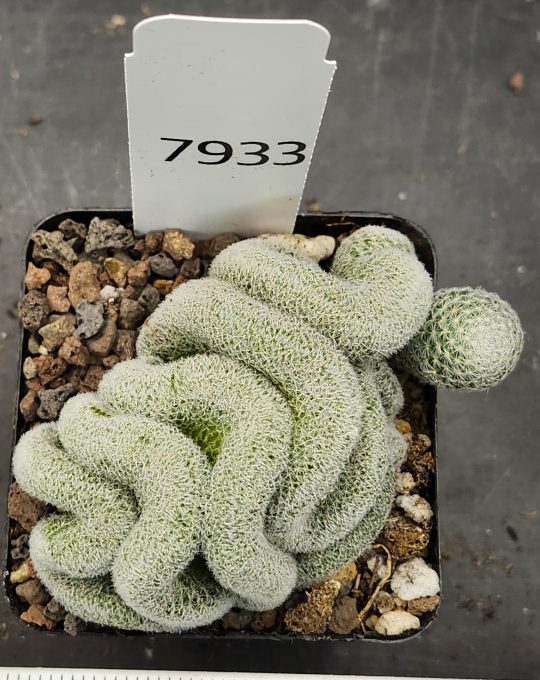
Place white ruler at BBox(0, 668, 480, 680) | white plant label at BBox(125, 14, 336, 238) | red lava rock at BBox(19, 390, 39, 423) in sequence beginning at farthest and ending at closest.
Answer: red lava rock at BBox(19, 390, 39, 423) < white ruler at BBox(0, 668, 480, 680) < white plant label at BBox(125, 14, 336, 238)

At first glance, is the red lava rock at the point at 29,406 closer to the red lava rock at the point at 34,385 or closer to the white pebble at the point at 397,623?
the red lava rock at the point at 34,385

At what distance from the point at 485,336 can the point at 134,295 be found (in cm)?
89

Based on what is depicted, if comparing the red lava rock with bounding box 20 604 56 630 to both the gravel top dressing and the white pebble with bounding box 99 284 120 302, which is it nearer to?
the gravel top dressing

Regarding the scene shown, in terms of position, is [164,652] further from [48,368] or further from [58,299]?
[58,299]

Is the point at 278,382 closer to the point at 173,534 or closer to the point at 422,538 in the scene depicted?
the point at 173,534

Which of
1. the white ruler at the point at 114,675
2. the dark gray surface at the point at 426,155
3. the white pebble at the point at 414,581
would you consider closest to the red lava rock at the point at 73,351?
the dark gray surface at the point at 426,155

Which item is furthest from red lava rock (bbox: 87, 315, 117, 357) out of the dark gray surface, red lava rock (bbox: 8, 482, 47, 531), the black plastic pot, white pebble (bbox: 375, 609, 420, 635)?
white pebble (bbox: 375, 609, 420, 635)

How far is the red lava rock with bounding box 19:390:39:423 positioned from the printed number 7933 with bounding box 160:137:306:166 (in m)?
0.68

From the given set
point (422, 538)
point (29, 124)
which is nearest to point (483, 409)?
point (422, 538)

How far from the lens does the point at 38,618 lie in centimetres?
164

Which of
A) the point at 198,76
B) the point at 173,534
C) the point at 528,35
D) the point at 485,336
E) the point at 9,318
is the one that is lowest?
the point at 9,318

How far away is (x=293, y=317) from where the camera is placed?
4.62ft

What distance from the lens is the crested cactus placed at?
1.51 m

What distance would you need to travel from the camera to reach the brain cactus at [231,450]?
1.27 m
